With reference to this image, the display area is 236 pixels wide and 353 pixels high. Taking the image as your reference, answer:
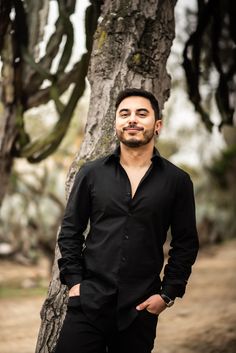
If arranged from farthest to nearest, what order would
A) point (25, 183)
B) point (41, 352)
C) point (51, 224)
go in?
point (25, 183), point (51, 224), point (41, 352)

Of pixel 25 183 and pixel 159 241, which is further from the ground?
pixel 25 183

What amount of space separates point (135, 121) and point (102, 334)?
103 centimetres

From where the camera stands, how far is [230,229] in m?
16.7

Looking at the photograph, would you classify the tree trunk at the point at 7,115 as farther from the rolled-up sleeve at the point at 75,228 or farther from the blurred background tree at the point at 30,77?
the rolled-up sleeve at the point at 75,228

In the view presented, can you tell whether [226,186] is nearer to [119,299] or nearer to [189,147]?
[189,147]

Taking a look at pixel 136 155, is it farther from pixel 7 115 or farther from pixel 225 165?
pixel 225 165

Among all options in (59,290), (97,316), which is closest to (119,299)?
(97,316)

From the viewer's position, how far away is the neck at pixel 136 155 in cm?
258

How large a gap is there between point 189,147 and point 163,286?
48.2 ft

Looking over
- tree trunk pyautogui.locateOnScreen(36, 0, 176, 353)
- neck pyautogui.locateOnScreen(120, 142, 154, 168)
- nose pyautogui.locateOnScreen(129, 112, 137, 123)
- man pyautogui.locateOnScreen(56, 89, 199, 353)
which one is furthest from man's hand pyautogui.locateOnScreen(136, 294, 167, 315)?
tree trunk pyautogui.locateOnScreen(36, 0, 176, 353)

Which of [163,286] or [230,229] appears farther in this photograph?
[230,229]

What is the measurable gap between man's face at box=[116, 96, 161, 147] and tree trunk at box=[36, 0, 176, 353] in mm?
601

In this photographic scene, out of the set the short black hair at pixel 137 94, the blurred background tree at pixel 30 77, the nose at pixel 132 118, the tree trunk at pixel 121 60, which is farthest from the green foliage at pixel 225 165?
the nose at pixel 132 118

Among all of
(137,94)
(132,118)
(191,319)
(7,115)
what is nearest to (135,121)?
(132,118)
